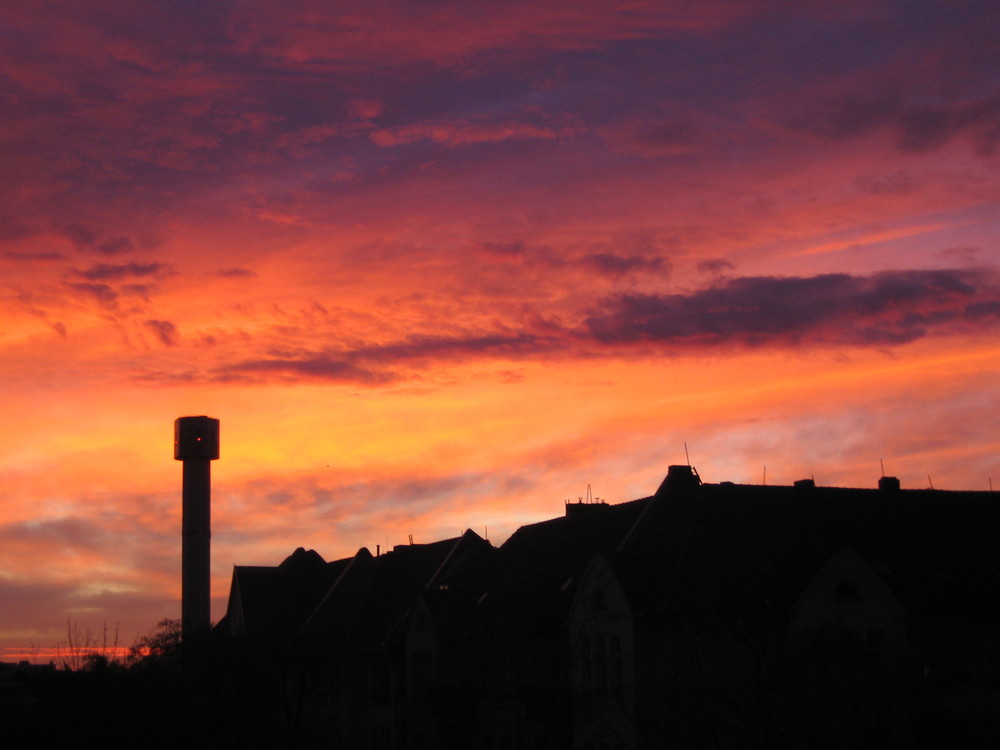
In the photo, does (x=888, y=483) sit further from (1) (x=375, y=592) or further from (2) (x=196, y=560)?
(2) (x=196, y=560)

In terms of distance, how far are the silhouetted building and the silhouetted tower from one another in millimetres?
31203

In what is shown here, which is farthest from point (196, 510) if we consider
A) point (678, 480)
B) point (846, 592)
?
point (846, 592)

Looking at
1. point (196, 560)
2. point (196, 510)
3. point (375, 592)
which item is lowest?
point (375, 592)

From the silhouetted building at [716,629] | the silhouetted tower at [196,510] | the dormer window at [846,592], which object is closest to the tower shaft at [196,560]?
the silhouetted tower at [196,510]

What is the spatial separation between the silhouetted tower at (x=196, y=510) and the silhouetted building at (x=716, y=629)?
31.2 metres

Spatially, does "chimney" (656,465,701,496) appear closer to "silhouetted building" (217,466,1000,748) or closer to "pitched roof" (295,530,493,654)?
"silhouetted building" (217,466,1000,748)

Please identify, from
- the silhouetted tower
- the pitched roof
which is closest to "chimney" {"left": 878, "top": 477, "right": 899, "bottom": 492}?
the pitched roof

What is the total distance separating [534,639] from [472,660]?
436 centimetres

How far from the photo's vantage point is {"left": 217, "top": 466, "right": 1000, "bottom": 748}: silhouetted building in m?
29.0

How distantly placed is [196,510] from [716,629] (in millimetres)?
59596

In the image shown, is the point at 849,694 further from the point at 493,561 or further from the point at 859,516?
the point at 493,561

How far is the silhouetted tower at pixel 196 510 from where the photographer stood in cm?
8650

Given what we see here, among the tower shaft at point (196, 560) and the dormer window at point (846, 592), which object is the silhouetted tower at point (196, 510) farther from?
the dormer window at point (846, 592)

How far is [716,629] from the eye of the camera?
3706 centimetres
